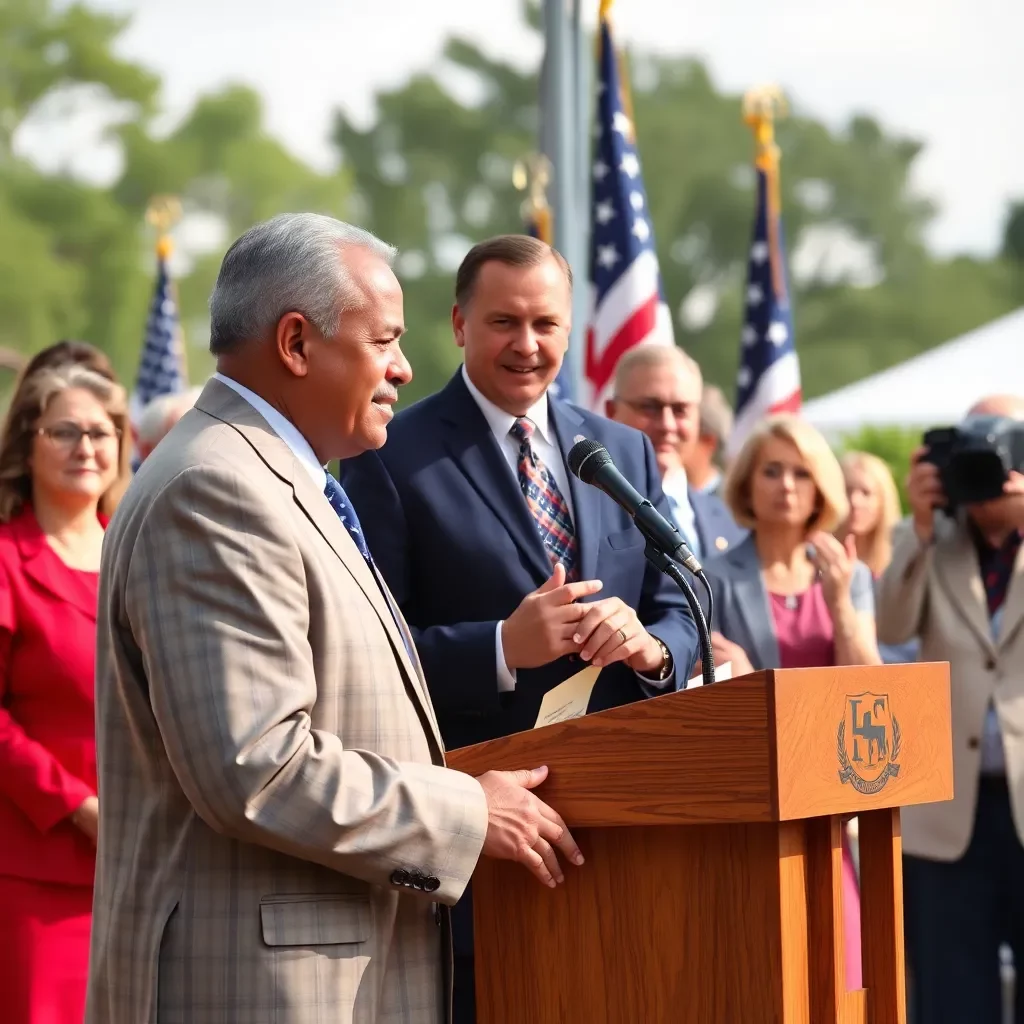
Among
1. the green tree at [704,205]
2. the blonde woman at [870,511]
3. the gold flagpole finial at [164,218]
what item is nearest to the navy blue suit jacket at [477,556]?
the blonde woman at [870,511]

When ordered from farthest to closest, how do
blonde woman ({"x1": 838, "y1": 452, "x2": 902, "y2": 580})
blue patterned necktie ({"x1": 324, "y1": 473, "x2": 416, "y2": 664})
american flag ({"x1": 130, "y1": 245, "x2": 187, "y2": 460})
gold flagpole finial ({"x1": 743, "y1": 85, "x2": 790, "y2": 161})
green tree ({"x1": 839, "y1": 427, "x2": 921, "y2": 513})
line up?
green tree ({"x1": 839, "y1": 427, "x2": 921, "y2": 513}), american flag ({"x1": 130, "y1": 245, "x2": 187, "y2": 460}), gold flagpole finial ({"x1": 743, "y1": 85, "x2": 790, "y2": 161}), blonde woman ({"x1": 838, "y1": 452, "x2": 902, "y2": 580}), blue patterned necktie ({"x1": 324, "y1": 473, "x2": 416, "y2": 664})

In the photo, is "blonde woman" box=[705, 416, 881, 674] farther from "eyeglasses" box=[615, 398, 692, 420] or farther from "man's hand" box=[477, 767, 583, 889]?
"man's hand" box=[477, 767, 583, 889]

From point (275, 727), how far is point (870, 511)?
5.00 meters

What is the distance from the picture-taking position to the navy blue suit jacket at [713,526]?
529cm

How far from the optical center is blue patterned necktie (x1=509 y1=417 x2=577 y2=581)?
128 inches

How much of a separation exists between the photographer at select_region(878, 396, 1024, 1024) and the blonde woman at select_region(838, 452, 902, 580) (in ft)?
5.71

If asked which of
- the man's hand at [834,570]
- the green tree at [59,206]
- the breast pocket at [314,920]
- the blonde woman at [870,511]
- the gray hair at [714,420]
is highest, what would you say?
the green tree at [59,206]

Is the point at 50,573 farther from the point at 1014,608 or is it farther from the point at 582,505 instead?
the point at 1014,608

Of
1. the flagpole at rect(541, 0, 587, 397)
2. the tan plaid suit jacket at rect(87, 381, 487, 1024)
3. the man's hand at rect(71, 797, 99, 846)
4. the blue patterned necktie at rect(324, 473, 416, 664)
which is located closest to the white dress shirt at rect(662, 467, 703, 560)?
the man's hand at rect(71, 797, 99, 846)

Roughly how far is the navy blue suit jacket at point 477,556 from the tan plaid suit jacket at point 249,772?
2.69 feet

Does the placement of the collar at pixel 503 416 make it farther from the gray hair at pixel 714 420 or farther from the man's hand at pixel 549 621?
the gray hair at pixel 714 420

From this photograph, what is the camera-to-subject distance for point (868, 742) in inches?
88.8

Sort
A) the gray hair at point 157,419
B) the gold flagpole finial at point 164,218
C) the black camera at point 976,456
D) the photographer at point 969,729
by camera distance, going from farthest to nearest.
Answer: the gold flagpole finial at point 164,218, the gray hair at point 157,419, the photographer at point 969,729, the black camera at point 976,456

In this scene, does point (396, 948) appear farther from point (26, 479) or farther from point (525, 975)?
point (26, 479)
